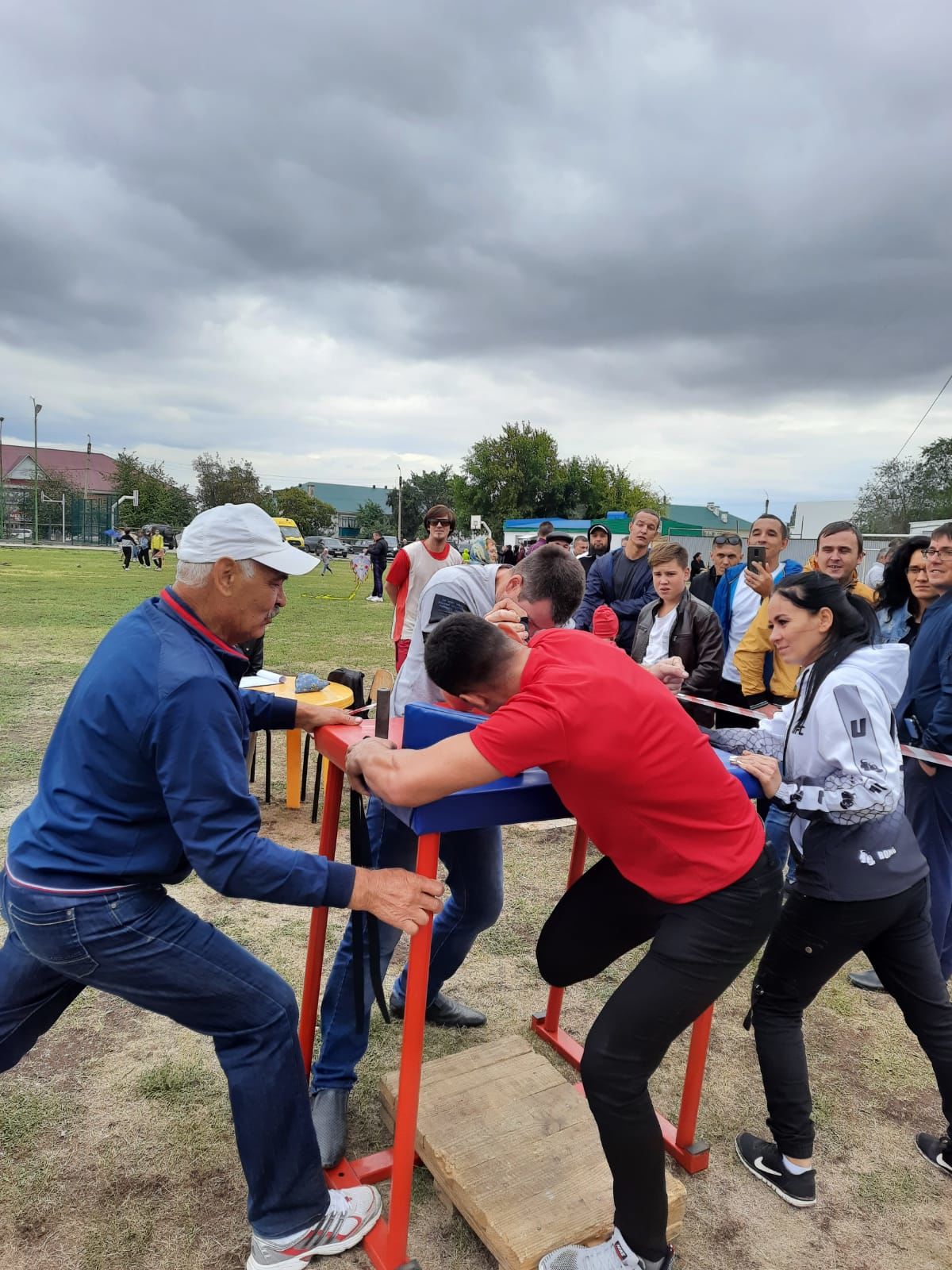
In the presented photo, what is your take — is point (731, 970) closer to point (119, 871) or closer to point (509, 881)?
point (119, 871)

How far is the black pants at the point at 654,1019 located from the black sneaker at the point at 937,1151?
4.22 feet

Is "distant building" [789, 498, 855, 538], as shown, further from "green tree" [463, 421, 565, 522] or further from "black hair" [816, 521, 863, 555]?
"black hair" [816, 521, 863, 555]

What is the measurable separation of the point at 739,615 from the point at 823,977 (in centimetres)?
347

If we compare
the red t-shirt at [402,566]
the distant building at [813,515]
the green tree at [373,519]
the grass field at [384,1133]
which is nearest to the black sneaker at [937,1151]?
the grass field at [384,1133]

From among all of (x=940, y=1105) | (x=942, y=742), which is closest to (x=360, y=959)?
(x=940, y=1105)

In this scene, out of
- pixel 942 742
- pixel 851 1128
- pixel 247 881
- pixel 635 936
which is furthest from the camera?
pixel 942 742

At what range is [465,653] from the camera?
78.7 inches

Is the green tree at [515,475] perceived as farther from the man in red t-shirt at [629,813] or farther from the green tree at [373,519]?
the man in red t-shirt at [629,813]

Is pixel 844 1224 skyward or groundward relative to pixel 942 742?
groundward

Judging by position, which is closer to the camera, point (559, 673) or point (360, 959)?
point (559, 673)

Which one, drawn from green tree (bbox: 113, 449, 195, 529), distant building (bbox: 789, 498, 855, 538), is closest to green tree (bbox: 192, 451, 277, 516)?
green tree (bbox: 113, 449, 195, 529)

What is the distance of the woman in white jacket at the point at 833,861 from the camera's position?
2334 millimetres

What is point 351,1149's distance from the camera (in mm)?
2613

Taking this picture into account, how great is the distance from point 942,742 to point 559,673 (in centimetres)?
253
